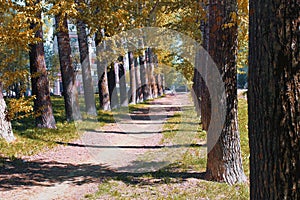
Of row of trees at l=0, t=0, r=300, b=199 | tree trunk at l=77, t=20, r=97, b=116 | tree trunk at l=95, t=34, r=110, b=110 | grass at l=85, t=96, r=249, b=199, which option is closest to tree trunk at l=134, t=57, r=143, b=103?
tree trunk at l=95, t=34, r=110, b=110

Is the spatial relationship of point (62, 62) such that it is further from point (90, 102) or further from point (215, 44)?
point (215, 44)

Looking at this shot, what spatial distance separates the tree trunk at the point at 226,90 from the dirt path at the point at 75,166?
2.11 meters

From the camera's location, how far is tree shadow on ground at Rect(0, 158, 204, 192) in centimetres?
720

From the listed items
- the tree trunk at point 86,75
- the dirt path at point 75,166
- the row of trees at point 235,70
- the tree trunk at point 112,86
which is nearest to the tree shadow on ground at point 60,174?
the dirt path at point 75,166

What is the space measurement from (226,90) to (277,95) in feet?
11.9

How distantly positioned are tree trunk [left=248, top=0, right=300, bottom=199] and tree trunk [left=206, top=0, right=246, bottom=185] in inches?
127

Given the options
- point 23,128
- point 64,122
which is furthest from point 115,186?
point 64,122

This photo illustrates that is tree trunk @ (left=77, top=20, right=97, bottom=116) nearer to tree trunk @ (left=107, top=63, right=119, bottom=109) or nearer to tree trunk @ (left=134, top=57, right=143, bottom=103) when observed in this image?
tree trunk @ (left=107, top=63, right=119, bottom=109)

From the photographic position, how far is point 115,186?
22.3 ft

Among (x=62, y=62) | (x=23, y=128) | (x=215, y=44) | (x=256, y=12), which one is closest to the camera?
(x=256, y=12)

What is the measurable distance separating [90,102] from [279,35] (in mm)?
15566

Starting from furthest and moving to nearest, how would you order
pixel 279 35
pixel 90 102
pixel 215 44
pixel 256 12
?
pixel 90 102, pixel 215 44, pixel 256 12, pixel 279 35

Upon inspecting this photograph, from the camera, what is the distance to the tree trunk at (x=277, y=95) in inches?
109

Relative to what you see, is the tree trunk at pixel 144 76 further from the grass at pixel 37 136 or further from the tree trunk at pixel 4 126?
the tree trunk at pixel 4 126
